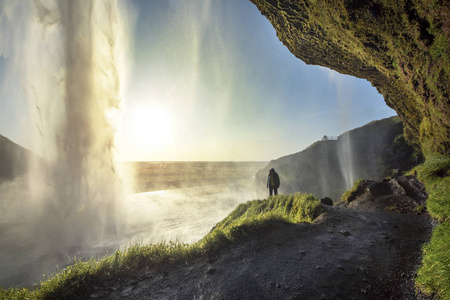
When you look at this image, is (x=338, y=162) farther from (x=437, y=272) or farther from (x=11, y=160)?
(x=11, y=160)

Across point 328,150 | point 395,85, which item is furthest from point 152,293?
point 328,150

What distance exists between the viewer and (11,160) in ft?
93.5

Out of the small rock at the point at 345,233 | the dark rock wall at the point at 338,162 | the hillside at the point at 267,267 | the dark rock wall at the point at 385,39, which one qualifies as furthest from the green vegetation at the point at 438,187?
the dark rock wall at the point at 338,162

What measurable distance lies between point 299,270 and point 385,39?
10.9m

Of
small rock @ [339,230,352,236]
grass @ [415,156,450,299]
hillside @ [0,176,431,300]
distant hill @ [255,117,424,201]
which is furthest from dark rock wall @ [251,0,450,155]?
distant hill @ [255,117,424,201]

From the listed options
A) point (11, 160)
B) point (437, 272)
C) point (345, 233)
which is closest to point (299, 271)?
point (437, 272)

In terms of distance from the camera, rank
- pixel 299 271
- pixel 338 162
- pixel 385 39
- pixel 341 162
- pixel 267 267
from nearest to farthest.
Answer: pixel 299 271
pixel 267 267
pixel 385 39
pixel 341 162
pixel 338 162

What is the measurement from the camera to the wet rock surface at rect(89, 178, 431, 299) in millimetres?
3635

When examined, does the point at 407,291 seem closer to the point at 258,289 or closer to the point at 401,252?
the point at 401,252

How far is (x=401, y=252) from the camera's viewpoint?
4.88 metres

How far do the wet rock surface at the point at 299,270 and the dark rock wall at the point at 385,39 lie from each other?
21.2ft

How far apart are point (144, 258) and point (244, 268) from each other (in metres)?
2.69

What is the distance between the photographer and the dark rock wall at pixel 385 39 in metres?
7.05

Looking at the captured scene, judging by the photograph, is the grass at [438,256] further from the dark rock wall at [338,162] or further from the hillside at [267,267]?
the dark rock wall at [338,162]
